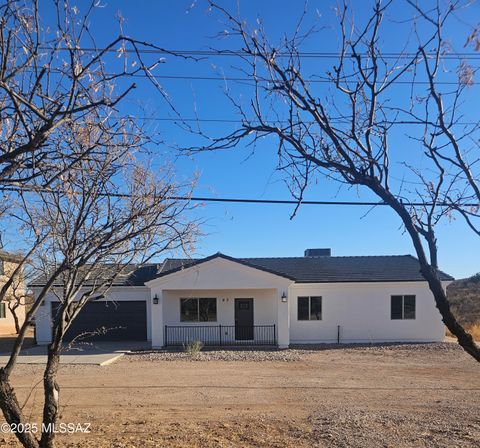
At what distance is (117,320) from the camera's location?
26.0 metres

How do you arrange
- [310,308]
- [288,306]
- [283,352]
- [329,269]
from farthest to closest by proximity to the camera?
[329,269] < [310,308] < [288,306] < [283,352]

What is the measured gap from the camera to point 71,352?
21797mm

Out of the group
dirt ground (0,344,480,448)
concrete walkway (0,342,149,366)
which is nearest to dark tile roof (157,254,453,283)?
concrete walkway (0,342,149,366)

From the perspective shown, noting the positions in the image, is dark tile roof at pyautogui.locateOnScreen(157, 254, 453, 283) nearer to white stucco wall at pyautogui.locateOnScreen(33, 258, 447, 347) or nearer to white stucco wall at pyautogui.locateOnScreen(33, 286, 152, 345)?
white stucco wall at pyautogui.locateOnScreen(33, 258, 447, 347)

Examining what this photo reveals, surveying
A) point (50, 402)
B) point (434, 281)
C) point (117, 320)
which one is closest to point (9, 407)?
point (50, 402)

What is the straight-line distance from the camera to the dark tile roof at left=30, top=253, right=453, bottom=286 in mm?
24719

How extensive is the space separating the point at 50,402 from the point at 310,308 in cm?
2088

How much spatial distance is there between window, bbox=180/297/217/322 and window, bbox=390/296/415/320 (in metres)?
8.59

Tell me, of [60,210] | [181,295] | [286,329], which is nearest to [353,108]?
[60,210]

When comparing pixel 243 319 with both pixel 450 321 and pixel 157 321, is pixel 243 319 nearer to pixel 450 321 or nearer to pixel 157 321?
pixel 157 321

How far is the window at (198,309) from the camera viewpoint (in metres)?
25.1

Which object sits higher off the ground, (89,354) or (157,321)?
(157,321)

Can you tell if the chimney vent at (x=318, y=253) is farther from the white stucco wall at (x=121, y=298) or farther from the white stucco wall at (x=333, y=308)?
the white stucco wall at (x=121, y=298)

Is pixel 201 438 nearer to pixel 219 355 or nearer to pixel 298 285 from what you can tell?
pixel 219 355
